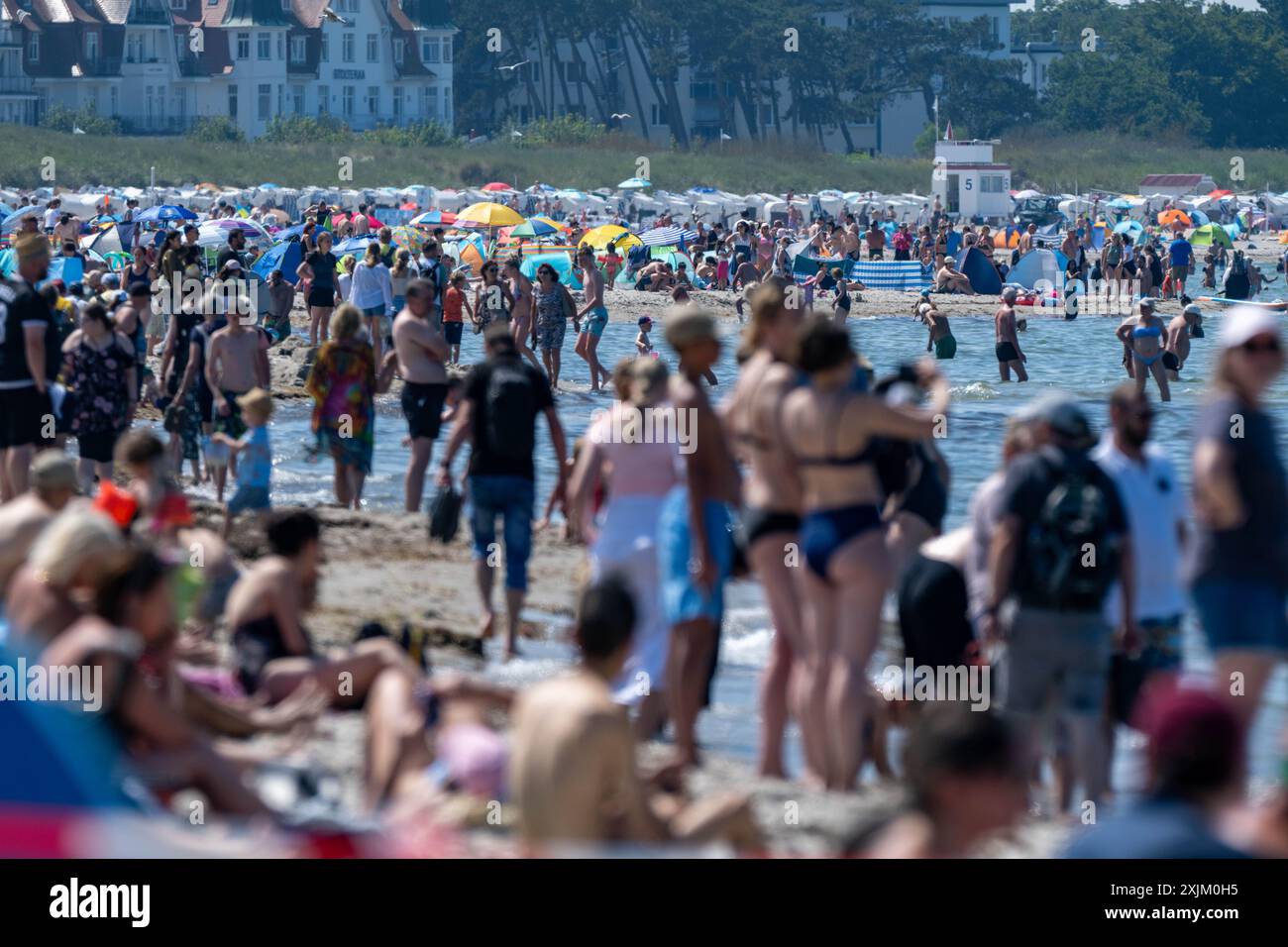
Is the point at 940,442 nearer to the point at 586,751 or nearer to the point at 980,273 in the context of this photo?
the point at 586,751

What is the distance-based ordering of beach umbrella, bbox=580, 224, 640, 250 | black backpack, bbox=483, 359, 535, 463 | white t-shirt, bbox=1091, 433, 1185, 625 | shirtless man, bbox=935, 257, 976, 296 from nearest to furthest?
white t-shirt, bbox=1091, 433, 1185, 625, black backpack, bbox=483, 359, 535, 463, shirtless man, bbox=935, 257, 976, 296, beach umbrella, bbox=580, 224, 640, 250

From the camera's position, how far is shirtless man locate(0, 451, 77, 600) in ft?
24.3

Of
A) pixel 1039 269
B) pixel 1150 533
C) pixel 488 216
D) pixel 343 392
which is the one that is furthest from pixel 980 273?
pixel 1150 533

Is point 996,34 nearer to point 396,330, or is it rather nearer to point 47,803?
point 396,330

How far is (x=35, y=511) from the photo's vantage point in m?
7.50

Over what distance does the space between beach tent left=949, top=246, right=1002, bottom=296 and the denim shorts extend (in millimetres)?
35320

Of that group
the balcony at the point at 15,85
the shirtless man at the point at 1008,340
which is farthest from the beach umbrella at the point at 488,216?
the balcony at the point at 15,85

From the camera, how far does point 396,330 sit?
12742 millimetres

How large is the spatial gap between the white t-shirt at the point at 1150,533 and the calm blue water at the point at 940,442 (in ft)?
2.26

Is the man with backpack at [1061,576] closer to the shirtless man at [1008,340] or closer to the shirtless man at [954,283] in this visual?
the shirtless man at [1008,340]

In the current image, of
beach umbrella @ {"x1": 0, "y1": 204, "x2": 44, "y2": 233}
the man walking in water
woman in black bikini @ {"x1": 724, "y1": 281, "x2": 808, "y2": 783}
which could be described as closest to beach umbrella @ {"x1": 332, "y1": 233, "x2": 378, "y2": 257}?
beach umbrella @ {"x1": 0, "y1": 204, "x2": 44, "y2": 233}

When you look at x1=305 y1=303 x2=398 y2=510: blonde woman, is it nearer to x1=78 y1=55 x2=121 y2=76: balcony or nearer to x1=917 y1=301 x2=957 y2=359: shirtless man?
x1=917 y1=301 x2=957 y2=359: shirtless man

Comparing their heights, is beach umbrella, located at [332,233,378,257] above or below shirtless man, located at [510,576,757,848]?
above

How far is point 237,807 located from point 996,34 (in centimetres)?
11503
